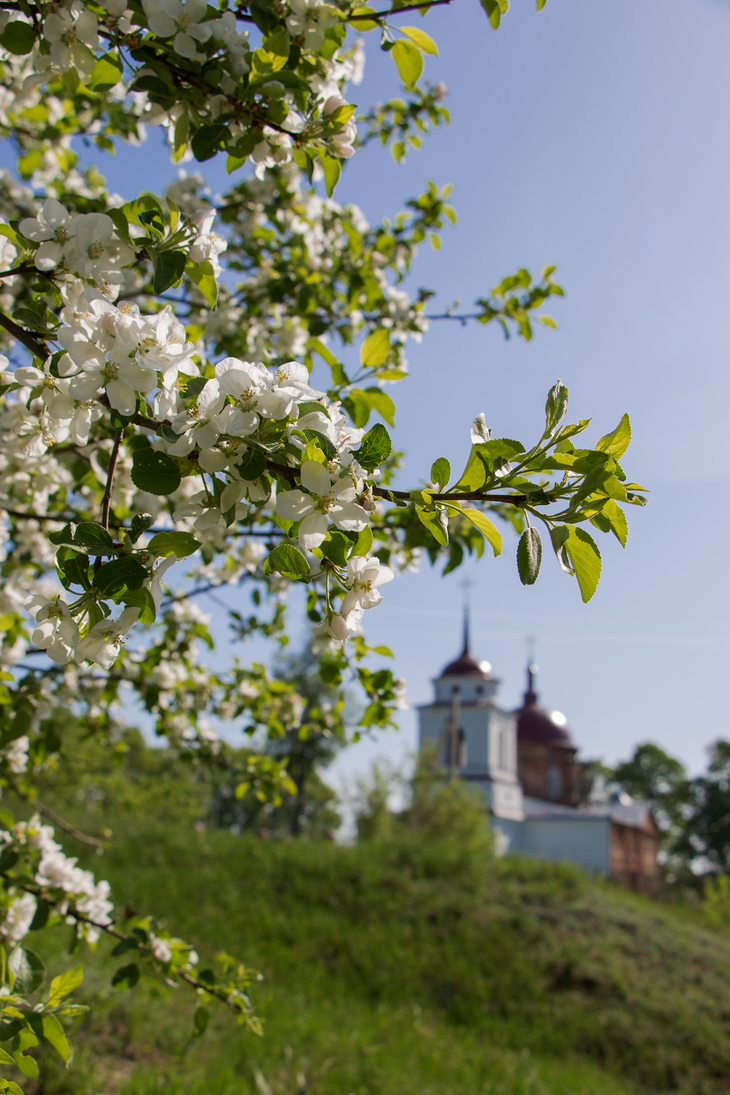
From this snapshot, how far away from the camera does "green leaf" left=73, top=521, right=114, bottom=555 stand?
89 centimetres

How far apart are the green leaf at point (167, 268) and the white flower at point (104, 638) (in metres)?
0.53

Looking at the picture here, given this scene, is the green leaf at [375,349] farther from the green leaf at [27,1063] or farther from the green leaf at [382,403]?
the green leaf at [27,1063]

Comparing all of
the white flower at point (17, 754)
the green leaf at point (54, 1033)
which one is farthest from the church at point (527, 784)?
the green leaf at point (54, 1033)

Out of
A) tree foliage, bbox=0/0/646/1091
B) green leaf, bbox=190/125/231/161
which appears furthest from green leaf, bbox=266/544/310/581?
green leaf, bbox=190/125/231/161

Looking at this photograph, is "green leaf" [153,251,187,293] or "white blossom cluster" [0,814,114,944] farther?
"white blossom cluster" [0,814,114,944]

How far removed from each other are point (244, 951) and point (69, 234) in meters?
8.09

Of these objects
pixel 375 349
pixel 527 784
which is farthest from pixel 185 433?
pixel 527 784

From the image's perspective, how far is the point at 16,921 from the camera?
1.93 metres

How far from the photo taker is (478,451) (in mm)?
932

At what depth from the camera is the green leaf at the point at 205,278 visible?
1212 mm

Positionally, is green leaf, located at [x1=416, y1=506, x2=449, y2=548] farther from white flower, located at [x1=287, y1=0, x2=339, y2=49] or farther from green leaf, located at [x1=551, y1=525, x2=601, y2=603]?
white flower, located at [x1=287, y1=0, x2=339, y2=49]

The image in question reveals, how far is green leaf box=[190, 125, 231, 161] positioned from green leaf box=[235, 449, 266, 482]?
826mm

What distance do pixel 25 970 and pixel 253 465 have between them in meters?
1.28

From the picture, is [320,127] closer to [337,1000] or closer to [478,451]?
[478,451]
